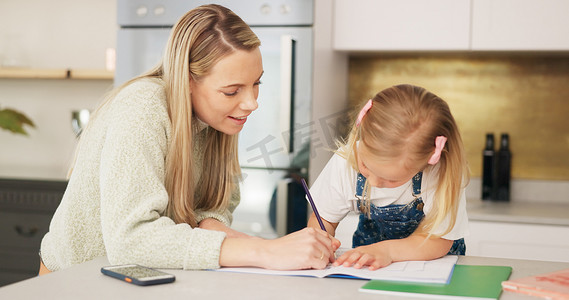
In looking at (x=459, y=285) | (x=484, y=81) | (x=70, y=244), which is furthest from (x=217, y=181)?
(x=484, y=81)

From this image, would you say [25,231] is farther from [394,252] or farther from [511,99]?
[511,99]

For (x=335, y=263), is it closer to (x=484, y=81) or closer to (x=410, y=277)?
(x=410, y=277)

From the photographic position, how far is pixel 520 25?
101 inches

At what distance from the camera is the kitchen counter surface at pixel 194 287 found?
0.93 m

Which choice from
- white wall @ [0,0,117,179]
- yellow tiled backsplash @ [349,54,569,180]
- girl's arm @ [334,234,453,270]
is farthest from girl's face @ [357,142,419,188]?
white wall @ [0,0,117,179]

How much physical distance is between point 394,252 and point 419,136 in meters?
0.25

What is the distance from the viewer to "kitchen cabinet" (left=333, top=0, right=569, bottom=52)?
254cm

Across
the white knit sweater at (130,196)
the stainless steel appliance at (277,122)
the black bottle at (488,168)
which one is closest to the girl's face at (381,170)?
the white knit sweater at (130,196)

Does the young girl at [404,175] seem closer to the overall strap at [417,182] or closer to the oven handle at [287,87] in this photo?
the overall strap at [417,182]

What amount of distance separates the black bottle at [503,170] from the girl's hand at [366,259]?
5.88 ft

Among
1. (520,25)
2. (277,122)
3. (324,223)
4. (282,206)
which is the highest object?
(520,25)

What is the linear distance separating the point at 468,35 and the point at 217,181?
1.59 metres

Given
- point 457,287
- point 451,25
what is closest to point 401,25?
point 451,25

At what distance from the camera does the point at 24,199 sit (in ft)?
9.26
